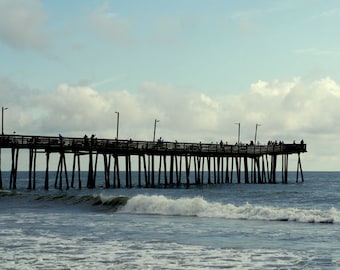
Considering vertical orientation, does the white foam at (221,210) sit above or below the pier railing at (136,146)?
below

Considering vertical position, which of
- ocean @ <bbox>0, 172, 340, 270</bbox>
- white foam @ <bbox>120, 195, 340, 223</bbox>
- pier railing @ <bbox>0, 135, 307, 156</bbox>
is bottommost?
ocean @ <bbox>0, 172, 340, 270</bbox>

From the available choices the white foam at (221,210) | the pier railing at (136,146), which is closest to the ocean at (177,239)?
the white foam at (221,210)

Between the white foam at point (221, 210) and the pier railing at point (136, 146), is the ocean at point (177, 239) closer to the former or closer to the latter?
the white foam at point (221, 210)

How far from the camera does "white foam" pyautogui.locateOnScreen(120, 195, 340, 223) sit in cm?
2381

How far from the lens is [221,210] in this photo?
88.1ft

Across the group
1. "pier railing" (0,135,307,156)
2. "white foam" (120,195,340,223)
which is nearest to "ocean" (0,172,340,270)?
"white foam" (120,195,340,223)

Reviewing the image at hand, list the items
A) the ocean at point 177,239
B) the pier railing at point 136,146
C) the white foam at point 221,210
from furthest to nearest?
the pier railing at point 136,146 < the white foam at point 221,210 < the ocean at point 177,239

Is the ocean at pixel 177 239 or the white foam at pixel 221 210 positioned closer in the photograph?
the ocean at pixel 177 239

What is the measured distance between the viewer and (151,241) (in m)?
17.1

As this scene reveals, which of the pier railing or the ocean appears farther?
the pier railing

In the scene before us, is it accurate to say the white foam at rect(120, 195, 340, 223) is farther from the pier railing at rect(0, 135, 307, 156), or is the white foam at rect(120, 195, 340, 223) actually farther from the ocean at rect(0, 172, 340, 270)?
the pier railing at rect(0, 135, 307, 156)

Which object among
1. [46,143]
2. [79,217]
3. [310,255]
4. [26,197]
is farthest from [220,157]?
[310,255]

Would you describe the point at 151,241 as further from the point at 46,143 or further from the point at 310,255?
the point at 46,143

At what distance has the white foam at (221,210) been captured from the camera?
23812mm
